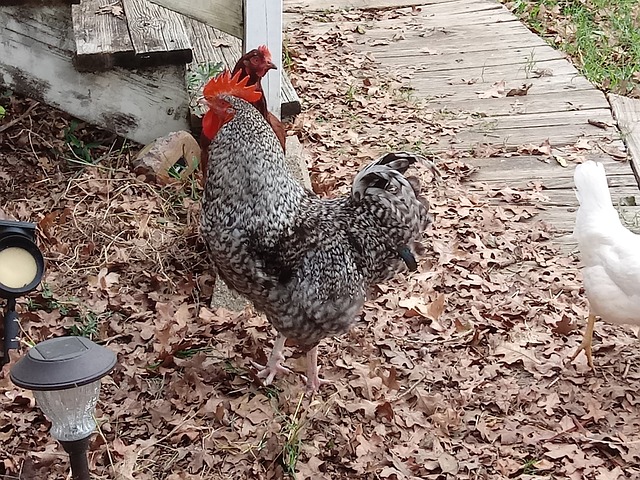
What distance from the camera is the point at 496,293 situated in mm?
4293

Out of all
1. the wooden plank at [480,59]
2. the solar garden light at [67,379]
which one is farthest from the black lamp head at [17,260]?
Answer: the wooden plank at [480,59]

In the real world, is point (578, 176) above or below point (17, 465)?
above

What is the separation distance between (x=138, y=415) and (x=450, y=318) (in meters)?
1.80

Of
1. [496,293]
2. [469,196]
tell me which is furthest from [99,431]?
[469,196]

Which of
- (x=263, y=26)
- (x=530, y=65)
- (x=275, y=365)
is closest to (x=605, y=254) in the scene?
(x=275, y=365)

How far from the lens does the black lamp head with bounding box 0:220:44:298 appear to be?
244cm

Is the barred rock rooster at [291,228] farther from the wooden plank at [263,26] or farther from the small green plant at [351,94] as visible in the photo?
the small green plant at [351,94]

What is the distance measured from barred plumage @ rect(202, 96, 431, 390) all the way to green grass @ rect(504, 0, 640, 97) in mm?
4377

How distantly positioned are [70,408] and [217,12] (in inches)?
114

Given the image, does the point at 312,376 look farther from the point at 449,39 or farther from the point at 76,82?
the point at 449,39

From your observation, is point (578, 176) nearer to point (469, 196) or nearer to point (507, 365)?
point (507, 365)

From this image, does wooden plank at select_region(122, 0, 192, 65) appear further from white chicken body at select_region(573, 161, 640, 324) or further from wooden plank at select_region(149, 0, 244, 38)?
white chicken body at select_region(573, 161, 640, 324)

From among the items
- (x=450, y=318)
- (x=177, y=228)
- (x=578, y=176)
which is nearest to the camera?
(x=578, y=176)

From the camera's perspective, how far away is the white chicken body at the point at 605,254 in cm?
341
